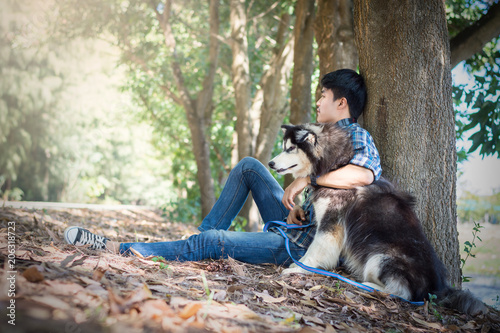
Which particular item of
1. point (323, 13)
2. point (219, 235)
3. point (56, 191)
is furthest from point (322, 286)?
point (56, 191)

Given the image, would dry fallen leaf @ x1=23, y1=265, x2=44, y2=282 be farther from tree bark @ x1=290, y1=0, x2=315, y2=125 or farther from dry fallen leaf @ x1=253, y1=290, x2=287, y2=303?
tree bark @ x1=290, y1=0, x2=315, y2=125

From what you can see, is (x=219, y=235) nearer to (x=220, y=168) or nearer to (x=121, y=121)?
(x=220, y=168)

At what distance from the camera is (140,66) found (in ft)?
36.2

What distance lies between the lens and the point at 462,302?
258 cm

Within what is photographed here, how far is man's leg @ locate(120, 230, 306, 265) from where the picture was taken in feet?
10.9

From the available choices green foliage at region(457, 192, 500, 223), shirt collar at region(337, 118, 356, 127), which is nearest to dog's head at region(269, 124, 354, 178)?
shirt collar at region(337, 118, 356, 127)

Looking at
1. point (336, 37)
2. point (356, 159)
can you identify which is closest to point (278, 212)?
point (356, 159)

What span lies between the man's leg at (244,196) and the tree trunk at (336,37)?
66.4 inches

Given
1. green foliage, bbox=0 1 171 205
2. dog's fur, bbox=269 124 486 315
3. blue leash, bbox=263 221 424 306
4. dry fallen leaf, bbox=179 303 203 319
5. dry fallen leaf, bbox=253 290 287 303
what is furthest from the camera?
green foliage, bbox=0 1 171 205

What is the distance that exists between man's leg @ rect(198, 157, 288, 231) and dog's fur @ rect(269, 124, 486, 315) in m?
0.35

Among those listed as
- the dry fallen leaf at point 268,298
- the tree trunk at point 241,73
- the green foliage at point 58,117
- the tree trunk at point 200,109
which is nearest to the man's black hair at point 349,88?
the dry fallen leaf at point 268,298

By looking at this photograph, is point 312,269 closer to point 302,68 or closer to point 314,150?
point 314,150

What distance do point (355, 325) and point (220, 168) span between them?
970 centimetres

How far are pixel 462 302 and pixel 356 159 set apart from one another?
4.03 ft
